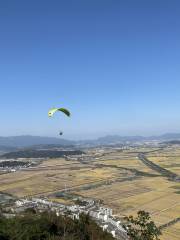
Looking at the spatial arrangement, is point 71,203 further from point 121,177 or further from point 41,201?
point 121,177

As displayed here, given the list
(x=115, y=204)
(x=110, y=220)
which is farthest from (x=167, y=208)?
(x=110, y=220)

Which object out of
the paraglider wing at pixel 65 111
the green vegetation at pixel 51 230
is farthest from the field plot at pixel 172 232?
the paraglider wing at pixel 65 111

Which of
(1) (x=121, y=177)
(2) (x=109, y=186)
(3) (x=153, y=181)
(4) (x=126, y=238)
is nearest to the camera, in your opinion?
(4) (x=126, y=238)

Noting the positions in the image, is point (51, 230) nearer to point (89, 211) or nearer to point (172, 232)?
point (172, 232)

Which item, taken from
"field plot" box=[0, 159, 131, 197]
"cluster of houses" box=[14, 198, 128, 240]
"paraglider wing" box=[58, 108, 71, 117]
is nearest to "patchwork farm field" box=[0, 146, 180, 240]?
"field plot" box=[0, 159, 131, 197]

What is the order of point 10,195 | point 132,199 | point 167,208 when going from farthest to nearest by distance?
point 10,195 → point 132,199 → point 167,208

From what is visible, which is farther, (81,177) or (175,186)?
(81,177)

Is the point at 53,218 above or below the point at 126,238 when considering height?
above
